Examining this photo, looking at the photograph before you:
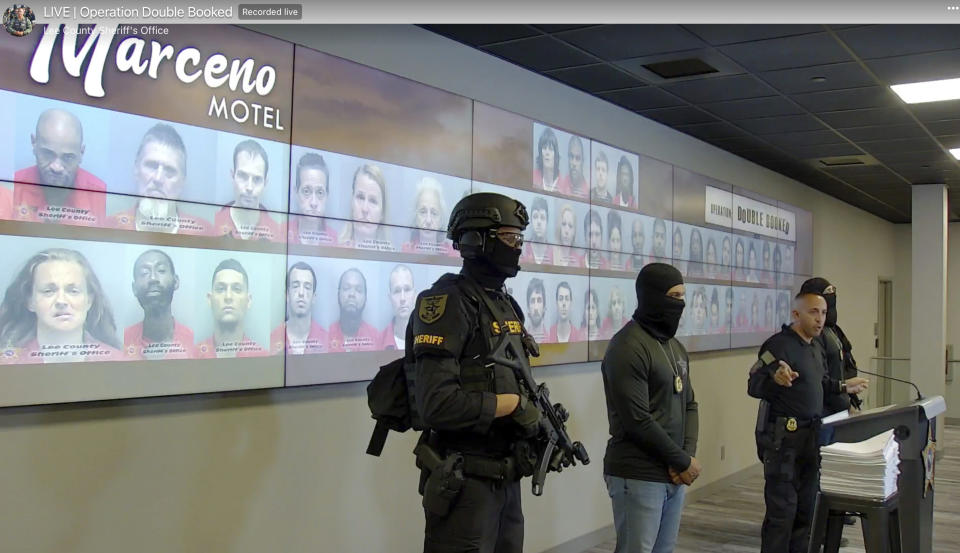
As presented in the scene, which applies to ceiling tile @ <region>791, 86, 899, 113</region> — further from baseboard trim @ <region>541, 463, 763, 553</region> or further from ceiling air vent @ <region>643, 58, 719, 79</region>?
baseboard trim @ <region>541, 463, 763, 553</region>

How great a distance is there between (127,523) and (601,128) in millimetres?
3779

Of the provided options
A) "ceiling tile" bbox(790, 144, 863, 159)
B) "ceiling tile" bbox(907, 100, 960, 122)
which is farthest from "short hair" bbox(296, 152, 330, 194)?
"ceiling tile" bbox(790, 144, 863, 159)

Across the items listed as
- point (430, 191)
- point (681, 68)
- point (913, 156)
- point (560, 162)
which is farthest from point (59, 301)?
point (913, 156)

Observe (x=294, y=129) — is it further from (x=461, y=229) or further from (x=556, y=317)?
(x=556, y=317)

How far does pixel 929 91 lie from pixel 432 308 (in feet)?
13.7

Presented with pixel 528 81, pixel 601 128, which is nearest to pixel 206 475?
pixel 528 81

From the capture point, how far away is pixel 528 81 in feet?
15.5

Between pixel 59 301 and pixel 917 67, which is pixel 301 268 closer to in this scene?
pixel 59 301

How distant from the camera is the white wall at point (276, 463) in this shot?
2.55 meters

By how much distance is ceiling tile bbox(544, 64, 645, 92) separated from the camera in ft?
15.5

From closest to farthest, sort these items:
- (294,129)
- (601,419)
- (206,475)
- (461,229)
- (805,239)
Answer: (461,229) < (206,475) < (294,129) < (601,419) < (805,239)

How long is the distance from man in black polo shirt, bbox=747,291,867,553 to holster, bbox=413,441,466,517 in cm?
240

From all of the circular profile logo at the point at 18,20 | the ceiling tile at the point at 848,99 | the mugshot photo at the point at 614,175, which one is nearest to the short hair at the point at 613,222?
the mugshot photo at the point at 614,175

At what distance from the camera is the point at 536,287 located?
4641 millimetres
